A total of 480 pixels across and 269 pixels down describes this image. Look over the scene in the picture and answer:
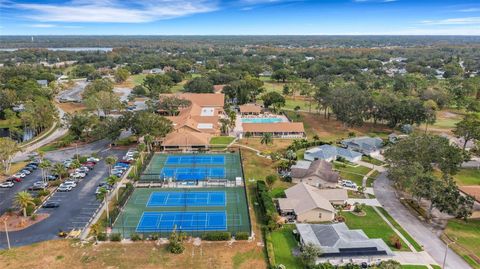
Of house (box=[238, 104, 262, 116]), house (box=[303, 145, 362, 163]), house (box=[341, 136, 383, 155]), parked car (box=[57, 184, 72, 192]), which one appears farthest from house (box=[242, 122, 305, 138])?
parked car (box=[57, 184, 72, 192])

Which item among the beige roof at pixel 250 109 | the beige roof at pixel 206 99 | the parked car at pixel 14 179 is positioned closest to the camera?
the parked car at pixel 14 179

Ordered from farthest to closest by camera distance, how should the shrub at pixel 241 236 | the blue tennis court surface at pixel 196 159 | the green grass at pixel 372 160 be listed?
the green grass at pixel 372 160 → the blue tennis court surface at pixel 196 159 → the shrub at pixel 241 236

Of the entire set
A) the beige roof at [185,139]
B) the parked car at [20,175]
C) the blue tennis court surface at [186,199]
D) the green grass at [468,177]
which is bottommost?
→ the blue tennis court surface at [186,199]

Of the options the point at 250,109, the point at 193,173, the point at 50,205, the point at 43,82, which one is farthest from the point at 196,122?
the point at 43,82

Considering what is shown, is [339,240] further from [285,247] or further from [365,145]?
[365,145]

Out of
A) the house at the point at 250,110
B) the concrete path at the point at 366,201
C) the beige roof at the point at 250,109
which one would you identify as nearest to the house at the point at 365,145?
the concrete path at the point at 366,201

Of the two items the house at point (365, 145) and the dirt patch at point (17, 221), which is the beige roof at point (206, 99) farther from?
the dirt patch at point (17, 221)
